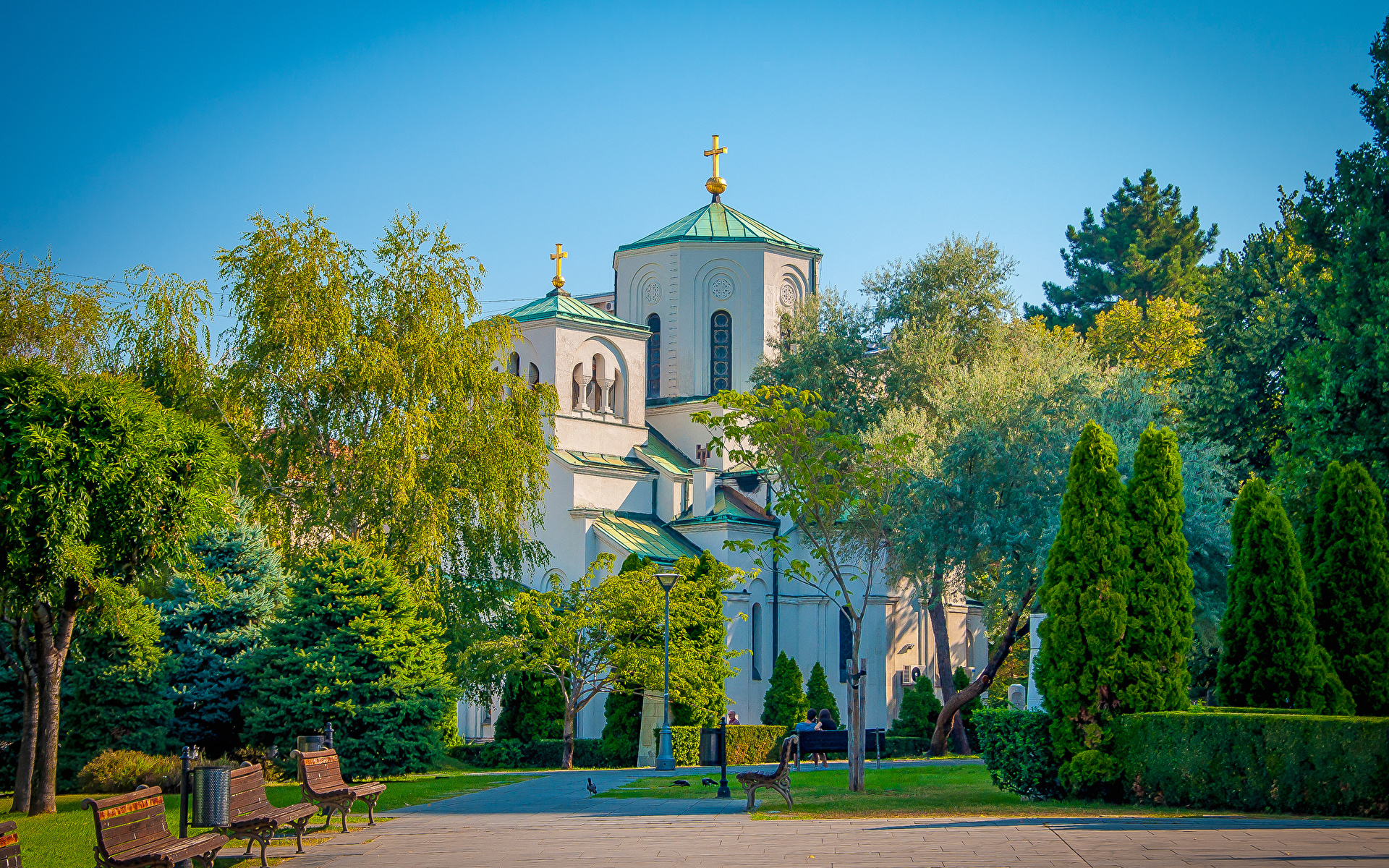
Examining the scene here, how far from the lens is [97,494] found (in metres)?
16.4

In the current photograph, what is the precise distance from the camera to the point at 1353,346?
19.2m

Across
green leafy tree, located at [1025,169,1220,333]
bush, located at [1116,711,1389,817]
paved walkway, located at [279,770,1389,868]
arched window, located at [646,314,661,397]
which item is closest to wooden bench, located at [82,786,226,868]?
paved walkway, located at [279,770,1389,868]

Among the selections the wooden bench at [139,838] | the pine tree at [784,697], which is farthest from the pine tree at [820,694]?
the wooden bench at [139,838]

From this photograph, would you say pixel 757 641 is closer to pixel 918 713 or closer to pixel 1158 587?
pixel 918 713

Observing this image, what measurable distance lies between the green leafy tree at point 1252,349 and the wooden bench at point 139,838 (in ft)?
57.6

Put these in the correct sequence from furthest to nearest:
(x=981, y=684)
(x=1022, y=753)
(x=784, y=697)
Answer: (x=784, y=697)
(x=981, y=684)
(x=1022, y=753)

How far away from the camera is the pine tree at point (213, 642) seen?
24.6m

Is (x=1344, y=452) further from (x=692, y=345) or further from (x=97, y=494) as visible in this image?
(x=692, y=345)

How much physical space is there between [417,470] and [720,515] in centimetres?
1494

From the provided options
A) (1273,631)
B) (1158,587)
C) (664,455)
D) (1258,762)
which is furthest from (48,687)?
(664,455)

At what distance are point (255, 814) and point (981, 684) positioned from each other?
72.0 ft

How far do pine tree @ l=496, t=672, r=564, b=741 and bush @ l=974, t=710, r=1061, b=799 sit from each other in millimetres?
16765

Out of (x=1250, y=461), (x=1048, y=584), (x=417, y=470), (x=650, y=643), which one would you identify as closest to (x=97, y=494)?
(x=417, y=470)

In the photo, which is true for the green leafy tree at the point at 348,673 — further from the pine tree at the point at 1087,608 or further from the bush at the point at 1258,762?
the bush at the point at 1258,762
